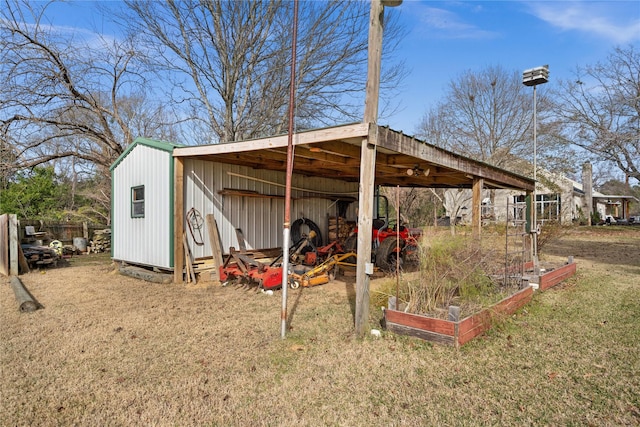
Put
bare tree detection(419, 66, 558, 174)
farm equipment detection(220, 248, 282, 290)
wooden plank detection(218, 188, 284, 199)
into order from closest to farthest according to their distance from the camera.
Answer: farm equipment detection(220, 248, 282, 290) < wooden plank detection(218, 188, 284, 199) < bare tree detection(419, 66, 558, 174)

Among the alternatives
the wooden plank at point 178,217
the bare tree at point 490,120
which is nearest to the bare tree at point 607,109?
the bare tree at point 490,120

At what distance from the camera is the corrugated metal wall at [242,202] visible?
7.23m

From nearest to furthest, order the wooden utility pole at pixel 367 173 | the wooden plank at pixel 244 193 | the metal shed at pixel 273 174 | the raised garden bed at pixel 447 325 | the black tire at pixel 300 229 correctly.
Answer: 1. the raised garden bed at pixel 447 325
2. the wooden utility pole at pixel 367 173
3. the metal shed at pixel 273 174
4. the wooden plank at pixel 244 193
5. the black tire at pixel 300 229

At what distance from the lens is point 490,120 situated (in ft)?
73.8

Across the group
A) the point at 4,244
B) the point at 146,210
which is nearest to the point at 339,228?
the point at 146,210

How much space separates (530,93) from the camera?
2172cm

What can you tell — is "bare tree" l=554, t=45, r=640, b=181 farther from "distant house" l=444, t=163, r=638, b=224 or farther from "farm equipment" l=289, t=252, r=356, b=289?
"farm equipment" l=289, t=252, r=356, b=289

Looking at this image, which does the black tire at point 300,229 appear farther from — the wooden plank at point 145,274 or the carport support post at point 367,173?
the carport support post at point 367,173

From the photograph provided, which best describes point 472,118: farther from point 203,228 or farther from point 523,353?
point 523,353

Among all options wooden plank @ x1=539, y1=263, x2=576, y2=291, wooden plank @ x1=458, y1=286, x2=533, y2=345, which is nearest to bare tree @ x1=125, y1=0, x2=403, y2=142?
wooden plank @ x1=539, y1=263, x2=576, y2=291

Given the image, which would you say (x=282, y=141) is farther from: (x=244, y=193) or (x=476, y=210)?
(x=476, y=210)

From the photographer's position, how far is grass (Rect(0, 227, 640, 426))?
254 cm

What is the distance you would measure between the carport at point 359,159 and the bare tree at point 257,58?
4.44 meters

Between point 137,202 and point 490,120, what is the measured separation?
21.2m
